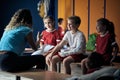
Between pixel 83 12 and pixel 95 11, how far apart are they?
476 mm

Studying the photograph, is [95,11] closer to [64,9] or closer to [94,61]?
[64,9]

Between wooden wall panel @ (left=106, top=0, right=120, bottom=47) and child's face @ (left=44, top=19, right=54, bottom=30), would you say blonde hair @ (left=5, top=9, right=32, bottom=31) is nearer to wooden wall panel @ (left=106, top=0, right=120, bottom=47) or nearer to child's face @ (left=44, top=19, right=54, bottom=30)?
child's face @ (left=44, top=19, right=54, bottom=30)

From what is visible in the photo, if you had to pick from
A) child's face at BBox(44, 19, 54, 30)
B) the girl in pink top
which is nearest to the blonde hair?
the girl in pink top

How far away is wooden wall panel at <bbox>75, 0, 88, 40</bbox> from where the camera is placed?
9070 mm

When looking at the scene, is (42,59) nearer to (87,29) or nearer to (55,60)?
(55,60)

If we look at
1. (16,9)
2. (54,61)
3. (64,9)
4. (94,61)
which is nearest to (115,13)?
(64,9)

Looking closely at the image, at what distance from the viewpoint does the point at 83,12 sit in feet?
30.1

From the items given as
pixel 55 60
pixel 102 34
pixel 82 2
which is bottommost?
pixel 55 60

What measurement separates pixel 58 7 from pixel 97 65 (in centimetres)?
675

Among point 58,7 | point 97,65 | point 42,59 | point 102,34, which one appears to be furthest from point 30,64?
point 58,7

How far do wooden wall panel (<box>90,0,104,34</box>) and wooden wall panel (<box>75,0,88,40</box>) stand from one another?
7.4 inches

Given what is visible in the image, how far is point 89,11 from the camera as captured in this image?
8992 millimetres

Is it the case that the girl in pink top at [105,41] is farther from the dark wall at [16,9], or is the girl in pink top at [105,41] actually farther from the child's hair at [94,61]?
the dark wall at [16,9]

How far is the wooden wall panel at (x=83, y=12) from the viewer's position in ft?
29.8
